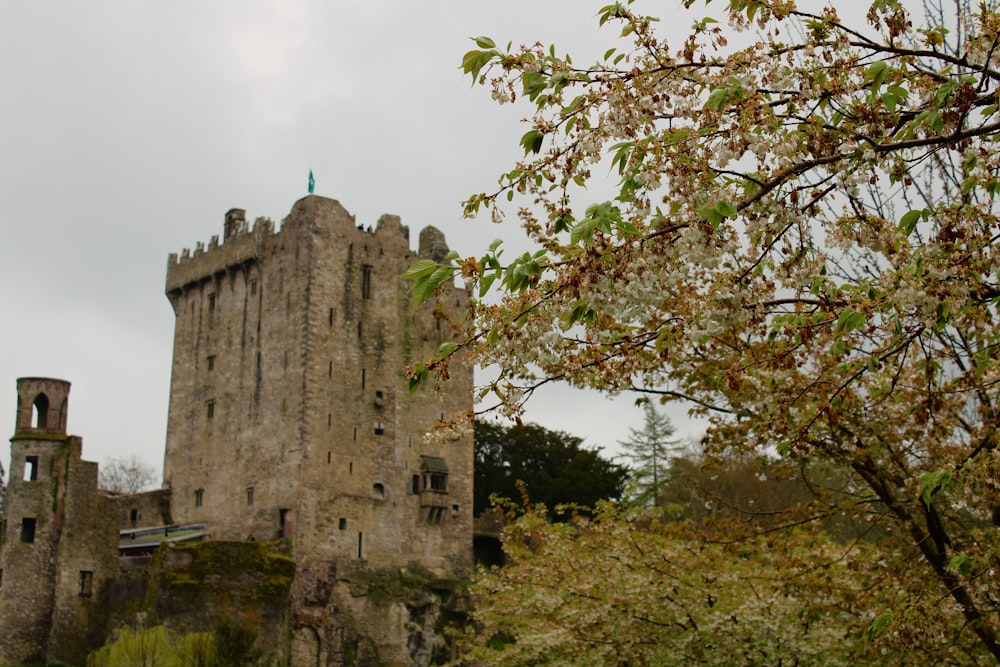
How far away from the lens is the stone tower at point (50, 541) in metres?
42.9

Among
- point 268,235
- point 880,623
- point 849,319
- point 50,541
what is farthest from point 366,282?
point 849,319

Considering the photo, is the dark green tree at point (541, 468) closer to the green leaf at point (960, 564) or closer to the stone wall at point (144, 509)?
the stone wall at point (144, 509)

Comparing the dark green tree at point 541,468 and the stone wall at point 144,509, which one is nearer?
the stone wall at point 144,509

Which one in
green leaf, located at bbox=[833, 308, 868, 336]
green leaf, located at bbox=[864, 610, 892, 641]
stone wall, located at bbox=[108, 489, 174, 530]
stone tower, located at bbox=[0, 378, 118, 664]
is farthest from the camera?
stone wall, located at bbox=[108, 489, 174, 530]

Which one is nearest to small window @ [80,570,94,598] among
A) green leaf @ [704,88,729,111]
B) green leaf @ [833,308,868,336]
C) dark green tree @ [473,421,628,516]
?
dark green tree @ [473,421,628,516]

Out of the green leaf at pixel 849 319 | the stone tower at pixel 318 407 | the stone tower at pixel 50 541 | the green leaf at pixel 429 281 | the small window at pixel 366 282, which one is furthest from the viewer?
the small window at pixel 366 282

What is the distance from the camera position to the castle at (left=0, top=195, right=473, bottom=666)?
45.2 meters

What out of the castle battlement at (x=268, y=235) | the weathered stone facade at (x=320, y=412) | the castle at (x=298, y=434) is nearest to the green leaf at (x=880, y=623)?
the castle at (x=298, y=434)

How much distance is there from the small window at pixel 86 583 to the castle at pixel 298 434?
0.04 m

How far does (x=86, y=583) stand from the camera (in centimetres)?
4447

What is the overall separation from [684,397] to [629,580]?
26.5ft

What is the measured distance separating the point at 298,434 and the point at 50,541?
10575 millimetres

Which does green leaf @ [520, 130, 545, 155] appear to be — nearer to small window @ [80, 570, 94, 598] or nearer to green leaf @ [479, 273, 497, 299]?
green leaf @ [479, 273, 497, 299]

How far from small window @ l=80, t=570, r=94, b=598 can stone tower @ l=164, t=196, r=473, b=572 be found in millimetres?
7027
